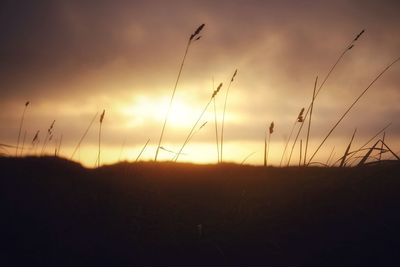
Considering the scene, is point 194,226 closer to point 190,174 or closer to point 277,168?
point 190,174

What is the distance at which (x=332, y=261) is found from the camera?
1702mm

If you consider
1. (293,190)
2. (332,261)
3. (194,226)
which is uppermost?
(293,190)

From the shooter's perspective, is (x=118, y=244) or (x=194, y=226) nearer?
(x=118, y=244)

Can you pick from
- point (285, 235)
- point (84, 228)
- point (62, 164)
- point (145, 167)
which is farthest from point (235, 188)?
point (62, 164)

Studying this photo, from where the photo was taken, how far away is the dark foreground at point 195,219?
67.1 inches

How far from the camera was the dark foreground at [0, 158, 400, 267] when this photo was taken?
1705 millimetres

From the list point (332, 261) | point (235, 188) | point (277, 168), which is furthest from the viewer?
point (277, 168)

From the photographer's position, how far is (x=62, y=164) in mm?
2529

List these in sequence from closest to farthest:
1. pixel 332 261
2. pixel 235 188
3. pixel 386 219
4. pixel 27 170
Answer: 1. pixel 332 261
2. pixel 386 219
3. pixel 235 188
4. pixel 27 170

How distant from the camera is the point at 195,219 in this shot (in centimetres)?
191

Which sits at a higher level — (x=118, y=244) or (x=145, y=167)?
(x=145, y=167)

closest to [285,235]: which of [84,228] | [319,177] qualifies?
[319,177]

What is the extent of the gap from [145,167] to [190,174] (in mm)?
297

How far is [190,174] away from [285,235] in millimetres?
735
